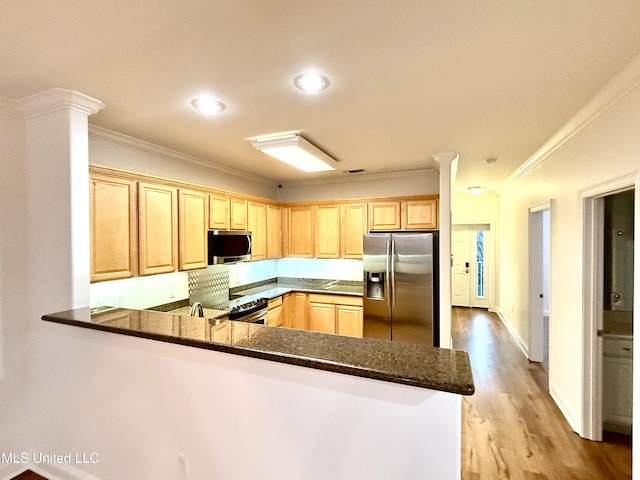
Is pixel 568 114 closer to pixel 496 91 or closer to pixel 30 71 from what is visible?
pixel 496 91

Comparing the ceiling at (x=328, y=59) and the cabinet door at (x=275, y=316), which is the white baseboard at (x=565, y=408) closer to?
the ceiling at (x=328, y=59)

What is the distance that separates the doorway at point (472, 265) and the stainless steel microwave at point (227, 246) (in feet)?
17.7

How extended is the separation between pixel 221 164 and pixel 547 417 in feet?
14.3

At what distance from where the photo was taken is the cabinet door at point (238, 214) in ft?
12.5

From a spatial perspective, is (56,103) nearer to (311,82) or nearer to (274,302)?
(311,82)

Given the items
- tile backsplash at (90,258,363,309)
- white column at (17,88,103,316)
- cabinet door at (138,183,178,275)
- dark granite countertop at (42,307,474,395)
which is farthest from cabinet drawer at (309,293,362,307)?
white column at (17,88,103,316)

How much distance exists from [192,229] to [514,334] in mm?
5162

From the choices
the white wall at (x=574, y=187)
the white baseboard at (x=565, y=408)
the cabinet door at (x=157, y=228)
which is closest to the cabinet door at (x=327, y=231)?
the cabinet door at (x=157, y=228)

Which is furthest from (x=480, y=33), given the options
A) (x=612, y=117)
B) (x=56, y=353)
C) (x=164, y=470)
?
(x=56, y=353)

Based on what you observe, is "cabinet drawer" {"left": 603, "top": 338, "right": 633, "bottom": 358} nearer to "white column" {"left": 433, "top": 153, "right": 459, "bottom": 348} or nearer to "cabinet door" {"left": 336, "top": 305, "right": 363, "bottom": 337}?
"white column" {"left": 433, "top": 153, "right": 459, "bottom": 348}

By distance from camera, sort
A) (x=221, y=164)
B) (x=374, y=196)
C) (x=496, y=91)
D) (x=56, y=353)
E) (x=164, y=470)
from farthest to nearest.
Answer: (x=374, y=196)
(x=221, y=164)
(x=56, y=353)
(x=496, y=91)
(x=164, y=470)

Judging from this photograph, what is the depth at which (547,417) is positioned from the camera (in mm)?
2850

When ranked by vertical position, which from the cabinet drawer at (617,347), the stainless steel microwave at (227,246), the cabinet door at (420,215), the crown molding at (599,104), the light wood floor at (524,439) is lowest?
the light wood floor at (524,439)

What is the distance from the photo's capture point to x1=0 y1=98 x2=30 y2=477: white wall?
2080mm
